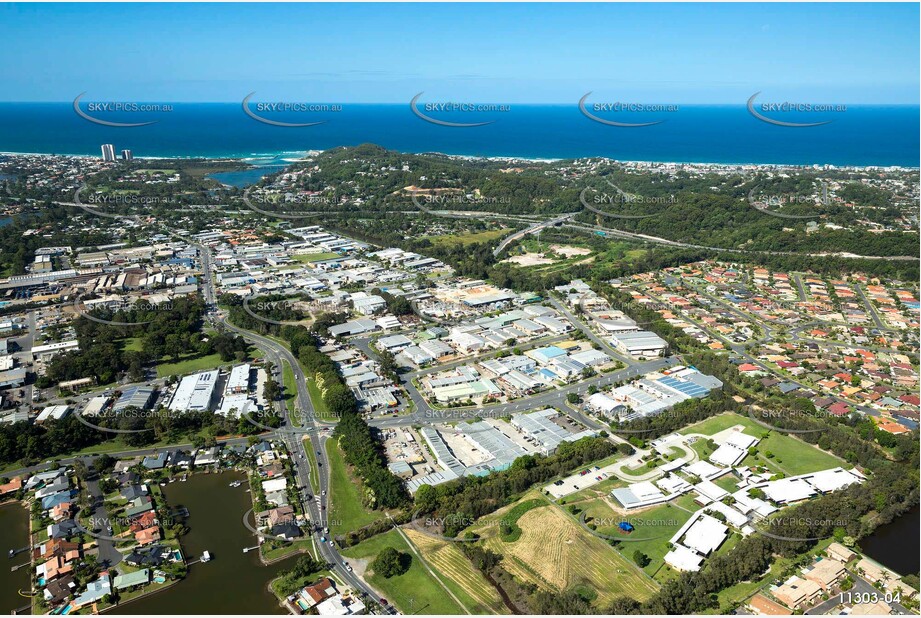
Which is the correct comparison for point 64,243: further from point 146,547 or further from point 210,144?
point 210,144

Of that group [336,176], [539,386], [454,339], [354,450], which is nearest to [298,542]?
[354,450]

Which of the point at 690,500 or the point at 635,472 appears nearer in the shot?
the point at 690,500

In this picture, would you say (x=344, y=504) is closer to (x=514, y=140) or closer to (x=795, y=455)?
(x=795, y=455)

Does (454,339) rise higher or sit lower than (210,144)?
lower

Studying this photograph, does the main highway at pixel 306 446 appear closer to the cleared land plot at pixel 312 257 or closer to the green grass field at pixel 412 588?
the green grass field at pixel 412 588

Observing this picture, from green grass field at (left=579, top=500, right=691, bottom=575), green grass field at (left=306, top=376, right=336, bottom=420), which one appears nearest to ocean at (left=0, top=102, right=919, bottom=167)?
green grass field at (left=306, top=376, right=336, bottom=420)

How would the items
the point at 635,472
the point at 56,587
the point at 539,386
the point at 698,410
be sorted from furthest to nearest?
the point at 539,386 → the point at 698,410 → the point at 635,472 → the point at 56,587

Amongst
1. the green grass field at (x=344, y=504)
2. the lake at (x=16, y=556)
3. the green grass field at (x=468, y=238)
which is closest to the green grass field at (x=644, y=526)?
the green grass field at (x=344, y=504)
